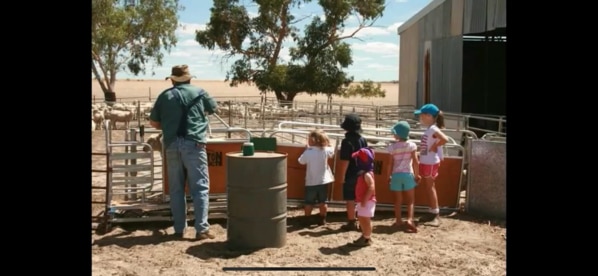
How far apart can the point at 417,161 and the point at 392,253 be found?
1.20 m

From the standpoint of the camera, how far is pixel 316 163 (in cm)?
688

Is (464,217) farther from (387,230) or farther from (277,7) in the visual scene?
(277,7)

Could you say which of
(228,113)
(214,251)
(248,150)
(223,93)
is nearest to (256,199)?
(248,150)

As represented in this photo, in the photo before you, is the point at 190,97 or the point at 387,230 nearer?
the point at 190,97

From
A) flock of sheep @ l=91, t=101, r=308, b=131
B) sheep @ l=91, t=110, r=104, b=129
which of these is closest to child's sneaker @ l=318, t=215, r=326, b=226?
flock of sheep @ l=91, t=101, r=308, b=131

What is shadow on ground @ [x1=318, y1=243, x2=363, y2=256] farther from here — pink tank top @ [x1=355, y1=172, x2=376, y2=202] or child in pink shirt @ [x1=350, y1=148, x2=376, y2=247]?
pink tank top @ [x1=355, y1=172, x2=376, y2=202]

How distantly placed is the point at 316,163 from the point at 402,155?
36.8 inches

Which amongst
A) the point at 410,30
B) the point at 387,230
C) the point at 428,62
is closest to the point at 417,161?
the point at 387,230

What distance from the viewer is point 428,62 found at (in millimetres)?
21344

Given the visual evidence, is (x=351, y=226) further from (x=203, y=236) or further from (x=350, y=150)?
(x=203, y=236)

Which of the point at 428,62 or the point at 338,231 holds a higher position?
the point at 428,62

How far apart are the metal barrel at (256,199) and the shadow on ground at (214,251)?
0.07 meters

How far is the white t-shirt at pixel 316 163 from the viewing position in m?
6.87

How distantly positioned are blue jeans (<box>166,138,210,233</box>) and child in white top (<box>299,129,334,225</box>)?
44.8 inches
